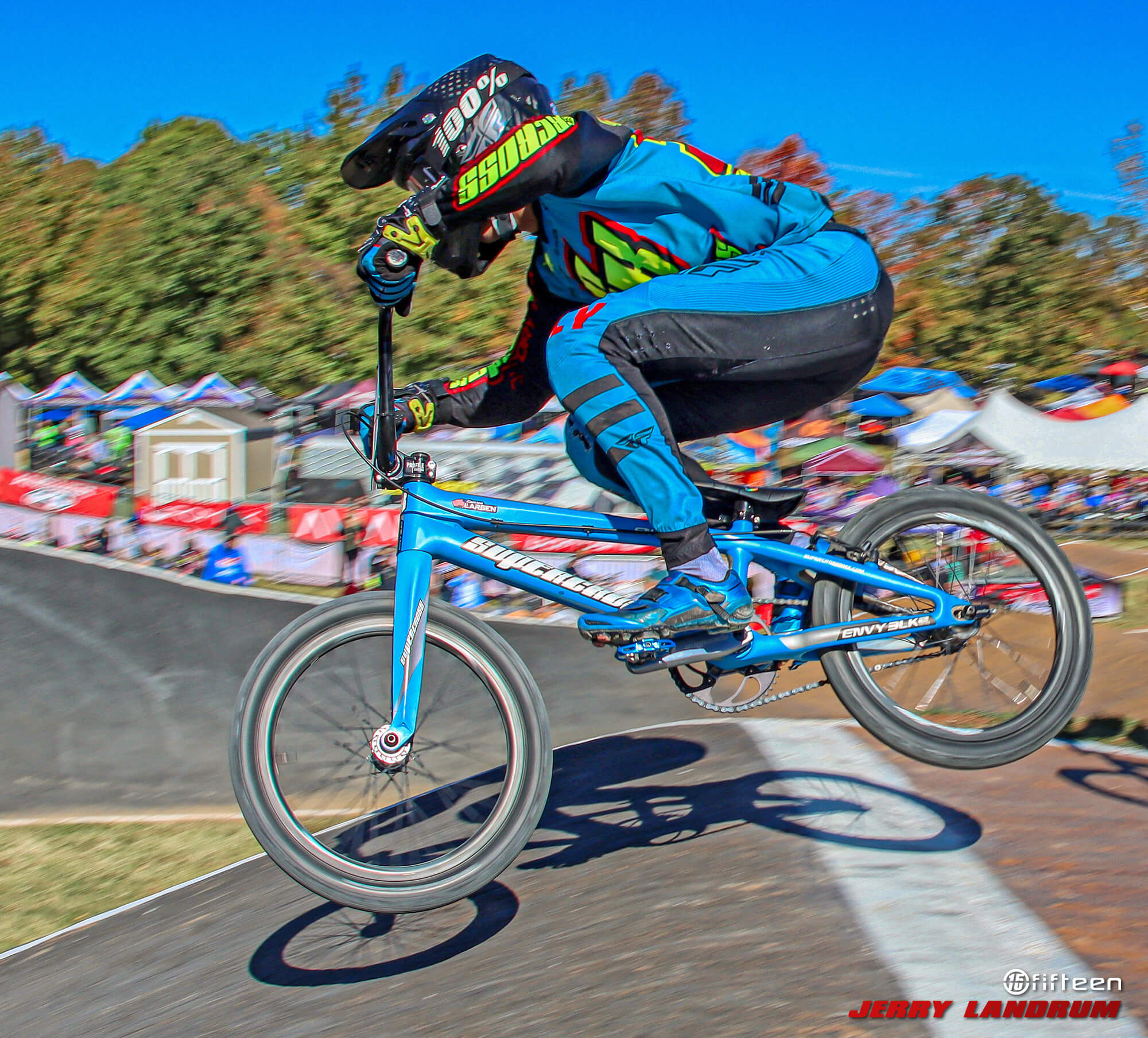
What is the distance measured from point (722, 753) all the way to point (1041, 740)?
220 centimetres

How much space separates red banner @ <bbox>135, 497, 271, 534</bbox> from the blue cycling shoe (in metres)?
15.8

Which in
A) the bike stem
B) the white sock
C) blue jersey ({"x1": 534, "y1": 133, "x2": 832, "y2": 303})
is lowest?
the white sock

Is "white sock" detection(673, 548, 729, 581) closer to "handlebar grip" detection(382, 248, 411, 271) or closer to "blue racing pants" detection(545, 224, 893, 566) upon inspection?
"blue racing pants" detection(545, 224, 893, 566)

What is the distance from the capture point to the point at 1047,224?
33719 mm

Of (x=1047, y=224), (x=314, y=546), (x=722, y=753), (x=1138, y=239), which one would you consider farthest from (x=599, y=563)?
(x=1138, y=239)

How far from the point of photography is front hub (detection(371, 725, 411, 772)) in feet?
10.0

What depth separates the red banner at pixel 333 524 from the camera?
16609 millimetres

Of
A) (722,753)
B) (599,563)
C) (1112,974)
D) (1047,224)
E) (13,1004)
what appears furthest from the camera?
(1047,224)

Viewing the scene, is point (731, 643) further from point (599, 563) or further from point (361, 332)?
point (361, 332)

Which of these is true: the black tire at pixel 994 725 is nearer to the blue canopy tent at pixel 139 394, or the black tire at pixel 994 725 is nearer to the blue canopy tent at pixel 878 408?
the blue canopy tent at pixel 878 408

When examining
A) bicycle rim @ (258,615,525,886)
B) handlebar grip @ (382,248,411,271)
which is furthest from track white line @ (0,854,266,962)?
handlebar grip @ (382,248,411,271)

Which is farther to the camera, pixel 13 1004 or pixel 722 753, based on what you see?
pixel 722 753

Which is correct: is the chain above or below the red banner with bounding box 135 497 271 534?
below

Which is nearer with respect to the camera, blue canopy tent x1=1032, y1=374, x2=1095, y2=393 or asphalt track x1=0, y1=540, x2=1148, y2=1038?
asphalt track x1=0, y1=540, x2=1148, y2=1038
